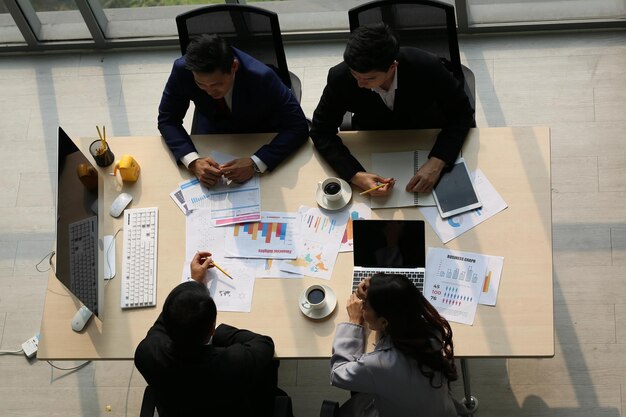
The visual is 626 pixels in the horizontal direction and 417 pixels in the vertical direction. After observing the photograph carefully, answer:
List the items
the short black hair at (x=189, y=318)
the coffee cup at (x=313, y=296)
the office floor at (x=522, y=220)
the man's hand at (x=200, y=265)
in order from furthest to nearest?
the office floor at (x=522, y=220), the man's hand at (x=200, y=265), the coffee cup at (x=313, y=296), the short black hair at (x=189, y=318)

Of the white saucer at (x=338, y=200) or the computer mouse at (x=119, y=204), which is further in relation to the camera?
the computer mouse at (x=119, y=204)

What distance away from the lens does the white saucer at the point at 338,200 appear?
9.30 feet


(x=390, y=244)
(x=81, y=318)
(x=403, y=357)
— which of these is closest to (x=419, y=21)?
(x=390, y=244)

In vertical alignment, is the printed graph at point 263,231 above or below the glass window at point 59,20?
below

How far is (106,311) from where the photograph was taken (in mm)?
2742

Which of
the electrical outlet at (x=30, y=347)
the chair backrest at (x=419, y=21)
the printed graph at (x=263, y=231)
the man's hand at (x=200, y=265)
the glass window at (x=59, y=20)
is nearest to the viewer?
the man's hand at (x=200, y=265)

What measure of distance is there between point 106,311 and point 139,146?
74cm

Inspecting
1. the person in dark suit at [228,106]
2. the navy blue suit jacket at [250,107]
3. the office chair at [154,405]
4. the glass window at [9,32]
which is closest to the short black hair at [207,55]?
the person in dark suit at [228,106]

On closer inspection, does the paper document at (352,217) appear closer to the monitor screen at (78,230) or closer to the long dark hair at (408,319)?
the long dark hair at (408,319)

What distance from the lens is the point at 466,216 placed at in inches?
109

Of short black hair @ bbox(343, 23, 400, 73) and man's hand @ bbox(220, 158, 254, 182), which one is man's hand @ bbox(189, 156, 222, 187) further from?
short black hair @ bbox(343, 23, 400, 73)

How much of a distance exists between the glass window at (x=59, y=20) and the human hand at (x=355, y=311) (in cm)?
283

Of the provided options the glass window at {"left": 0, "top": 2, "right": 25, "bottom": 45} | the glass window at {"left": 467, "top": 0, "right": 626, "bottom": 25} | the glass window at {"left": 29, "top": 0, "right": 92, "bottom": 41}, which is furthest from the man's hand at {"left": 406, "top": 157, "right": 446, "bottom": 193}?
the glass window at {"left": 0, "top": 2, "right": 25, "bottom": 45}

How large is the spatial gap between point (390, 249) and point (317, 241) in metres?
0.28
